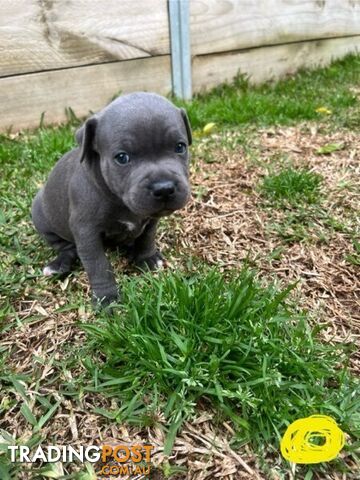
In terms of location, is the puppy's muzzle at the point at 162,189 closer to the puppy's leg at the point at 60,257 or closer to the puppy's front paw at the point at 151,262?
the puppy's front paw at the point at 151,262

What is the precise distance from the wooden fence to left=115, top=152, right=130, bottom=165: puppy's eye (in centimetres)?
325

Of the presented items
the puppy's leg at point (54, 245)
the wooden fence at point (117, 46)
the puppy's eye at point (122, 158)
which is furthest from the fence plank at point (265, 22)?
the puppy's eye at point (122, 158)

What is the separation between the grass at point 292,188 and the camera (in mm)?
3682

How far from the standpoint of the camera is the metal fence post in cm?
556

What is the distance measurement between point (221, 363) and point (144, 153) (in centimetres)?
106

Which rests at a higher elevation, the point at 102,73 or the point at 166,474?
the point at 102,73

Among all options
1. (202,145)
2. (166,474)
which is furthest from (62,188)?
(202,145)

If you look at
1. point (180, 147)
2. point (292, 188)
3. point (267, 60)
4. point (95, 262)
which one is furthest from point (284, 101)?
point (95, 262)

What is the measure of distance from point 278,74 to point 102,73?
279 cm

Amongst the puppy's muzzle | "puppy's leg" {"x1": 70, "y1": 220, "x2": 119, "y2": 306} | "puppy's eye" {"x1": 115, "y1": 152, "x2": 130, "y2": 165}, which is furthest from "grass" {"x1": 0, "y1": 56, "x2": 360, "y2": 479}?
"puppy's eye" {"x1": 115, "y1": 152, "x2": 130, "y2": 165}

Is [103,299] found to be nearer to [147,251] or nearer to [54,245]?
[147,251]

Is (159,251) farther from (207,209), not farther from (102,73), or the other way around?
(102,73)

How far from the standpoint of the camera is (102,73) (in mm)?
5453

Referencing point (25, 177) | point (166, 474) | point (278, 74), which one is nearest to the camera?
point (166, 474)
